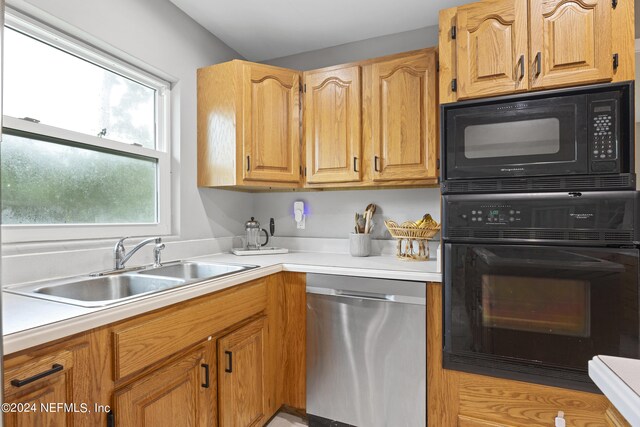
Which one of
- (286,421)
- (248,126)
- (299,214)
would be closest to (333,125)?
(248,126)

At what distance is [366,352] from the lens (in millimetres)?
1740

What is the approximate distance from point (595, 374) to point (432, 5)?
84.0 inches

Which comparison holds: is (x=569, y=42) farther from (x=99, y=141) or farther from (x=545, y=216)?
(x=99, y=141)

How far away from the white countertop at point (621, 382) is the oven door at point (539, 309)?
3.21ft

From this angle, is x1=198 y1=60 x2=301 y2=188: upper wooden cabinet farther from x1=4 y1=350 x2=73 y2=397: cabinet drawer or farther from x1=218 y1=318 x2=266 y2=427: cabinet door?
x1=4 y1=350 x2=73 y2=397: cabinet drawer

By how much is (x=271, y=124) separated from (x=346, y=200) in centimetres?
76

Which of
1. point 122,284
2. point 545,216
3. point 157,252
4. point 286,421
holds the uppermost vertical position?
point 545,216

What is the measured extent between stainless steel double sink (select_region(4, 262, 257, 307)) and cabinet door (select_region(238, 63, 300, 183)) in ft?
2.07

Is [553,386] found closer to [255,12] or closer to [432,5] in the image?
[432,5]

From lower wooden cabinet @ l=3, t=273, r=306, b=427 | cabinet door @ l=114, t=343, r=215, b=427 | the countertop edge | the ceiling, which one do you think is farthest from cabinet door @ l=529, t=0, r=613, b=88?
cabinet door @ l=114, t=343, r=215, b=427

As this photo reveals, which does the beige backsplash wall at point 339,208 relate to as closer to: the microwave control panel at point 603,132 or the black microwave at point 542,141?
the black microwave at point 542,141

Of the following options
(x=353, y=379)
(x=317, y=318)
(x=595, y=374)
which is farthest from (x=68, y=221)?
(x=595, y=374)

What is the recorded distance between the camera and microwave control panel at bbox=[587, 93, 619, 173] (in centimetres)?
138

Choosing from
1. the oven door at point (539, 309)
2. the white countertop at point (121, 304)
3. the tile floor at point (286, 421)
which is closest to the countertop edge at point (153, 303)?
the white countertop at point (121, 304)
